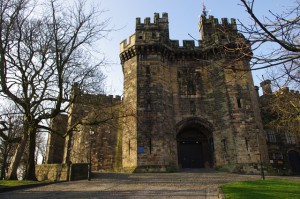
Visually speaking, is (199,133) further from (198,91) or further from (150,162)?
(150,162)

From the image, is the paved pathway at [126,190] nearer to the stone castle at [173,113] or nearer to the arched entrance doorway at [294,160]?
the stone castle at [173,113]

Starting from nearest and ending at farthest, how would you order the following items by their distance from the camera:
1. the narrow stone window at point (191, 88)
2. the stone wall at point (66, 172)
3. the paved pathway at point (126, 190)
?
the paved pathway at point (126, 190) < the stone wall at point (66, 172) < the narrow stone window at point (191, 88)

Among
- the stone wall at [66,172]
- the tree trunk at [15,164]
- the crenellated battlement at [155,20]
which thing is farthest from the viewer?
the crenellated battlement at [155,20]

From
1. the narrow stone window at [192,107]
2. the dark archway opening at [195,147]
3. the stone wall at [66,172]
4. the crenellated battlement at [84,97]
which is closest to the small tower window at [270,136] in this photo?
the dark archway opening at [195,147]

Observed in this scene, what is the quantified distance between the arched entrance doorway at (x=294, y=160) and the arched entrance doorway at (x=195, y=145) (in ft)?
44.0

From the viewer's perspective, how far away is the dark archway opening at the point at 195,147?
19203 millimetres

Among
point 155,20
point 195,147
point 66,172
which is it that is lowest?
point 66,172

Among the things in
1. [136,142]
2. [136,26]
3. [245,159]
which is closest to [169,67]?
[136,26]

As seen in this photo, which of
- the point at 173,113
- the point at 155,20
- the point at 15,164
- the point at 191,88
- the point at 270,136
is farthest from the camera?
the point at 270,136

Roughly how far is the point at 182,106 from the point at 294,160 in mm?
16582

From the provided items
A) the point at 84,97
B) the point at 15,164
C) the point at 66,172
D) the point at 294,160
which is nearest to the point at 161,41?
the point at 84,97

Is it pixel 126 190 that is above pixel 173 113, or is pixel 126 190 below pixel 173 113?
below

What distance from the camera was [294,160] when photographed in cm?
2711

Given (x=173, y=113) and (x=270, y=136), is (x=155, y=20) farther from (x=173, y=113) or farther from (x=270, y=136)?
(x=270, y=136)
